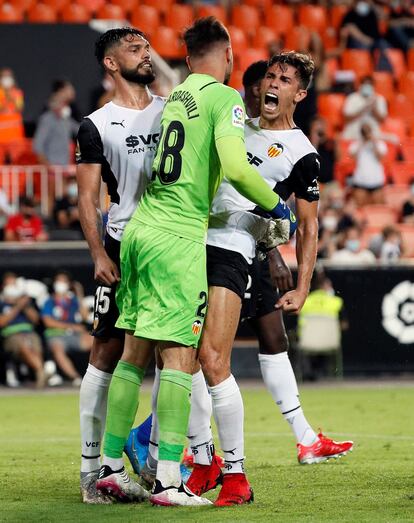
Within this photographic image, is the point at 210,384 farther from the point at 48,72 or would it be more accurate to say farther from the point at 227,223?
the point at 48,72

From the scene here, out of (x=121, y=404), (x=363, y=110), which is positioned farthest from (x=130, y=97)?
(x=363, y=110)

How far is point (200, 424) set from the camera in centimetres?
696

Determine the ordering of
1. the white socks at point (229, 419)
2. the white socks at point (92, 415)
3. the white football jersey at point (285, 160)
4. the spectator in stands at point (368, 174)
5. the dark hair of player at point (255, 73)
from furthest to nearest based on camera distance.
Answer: the spectator in stands at point (368, 174), the dark hair of player at point (255, 73), the white football jersey at point (285, 160), the white socks at point (92, 415), the white socks at point (229, 419)

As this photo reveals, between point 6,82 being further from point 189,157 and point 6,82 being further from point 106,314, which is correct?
point 189,157

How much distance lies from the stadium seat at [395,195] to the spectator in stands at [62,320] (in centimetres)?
577

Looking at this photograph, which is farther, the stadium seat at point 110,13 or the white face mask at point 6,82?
the stadium seat at point 110,13

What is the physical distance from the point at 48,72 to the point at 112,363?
14670 millimetres

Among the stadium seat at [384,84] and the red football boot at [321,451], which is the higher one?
the stadium seat at [384,84]

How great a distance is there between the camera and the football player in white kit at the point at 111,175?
21.8 feet

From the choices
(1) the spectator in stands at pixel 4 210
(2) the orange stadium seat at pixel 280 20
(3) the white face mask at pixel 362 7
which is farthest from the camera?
(2) the orange stadium seat at pixel 280 20

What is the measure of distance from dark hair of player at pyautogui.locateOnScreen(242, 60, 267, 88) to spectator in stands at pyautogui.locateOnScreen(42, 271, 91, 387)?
8182 mm

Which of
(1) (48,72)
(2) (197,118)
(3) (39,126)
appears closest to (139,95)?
(2) (197,118)

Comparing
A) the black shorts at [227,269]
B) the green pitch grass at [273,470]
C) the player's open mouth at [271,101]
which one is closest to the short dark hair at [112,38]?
the player's open mouth at [271,101]

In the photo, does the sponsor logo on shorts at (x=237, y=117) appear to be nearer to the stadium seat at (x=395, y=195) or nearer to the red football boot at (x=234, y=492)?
the red football boot at (x=234, y=492)
